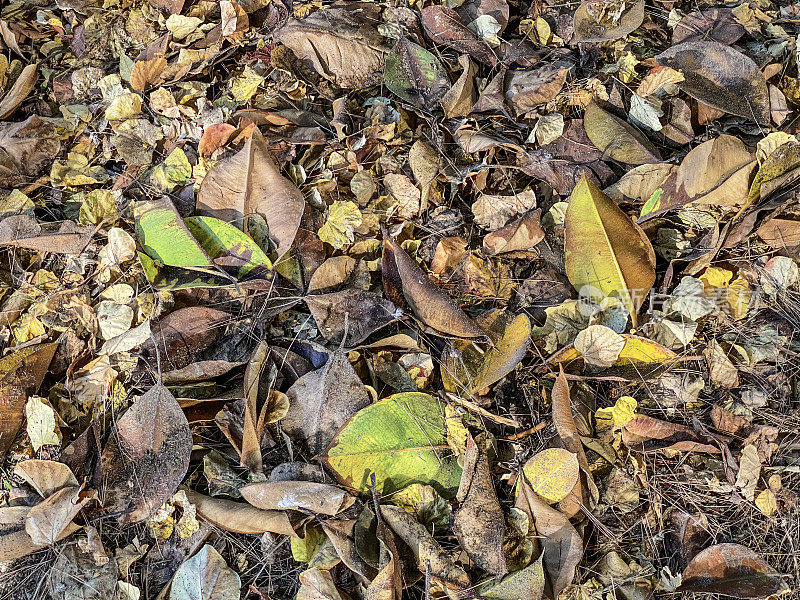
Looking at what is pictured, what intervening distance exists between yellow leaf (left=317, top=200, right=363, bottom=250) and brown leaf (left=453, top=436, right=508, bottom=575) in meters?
0.55

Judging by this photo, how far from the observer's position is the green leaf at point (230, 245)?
1355mm

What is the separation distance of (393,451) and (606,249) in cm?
64

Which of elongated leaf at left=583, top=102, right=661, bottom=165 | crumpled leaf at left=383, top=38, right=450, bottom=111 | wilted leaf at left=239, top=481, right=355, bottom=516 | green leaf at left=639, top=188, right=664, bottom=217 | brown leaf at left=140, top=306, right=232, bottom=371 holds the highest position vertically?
crumpled leaf at left=383, top=38, right=450, bottom=111

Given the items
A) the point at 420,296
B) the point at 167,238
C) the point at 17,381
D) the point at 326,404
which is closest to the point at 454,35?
the point at 420,296

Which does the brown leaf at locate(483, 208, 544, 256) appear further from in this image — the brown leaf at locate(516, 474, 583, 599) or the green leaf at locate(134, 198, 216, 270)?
the green leaf at locate(134, 198, 216, 270)

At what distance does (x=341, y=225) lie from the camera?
1403mm

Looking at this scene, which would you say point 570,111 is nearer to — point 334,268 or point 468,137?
point 468,137

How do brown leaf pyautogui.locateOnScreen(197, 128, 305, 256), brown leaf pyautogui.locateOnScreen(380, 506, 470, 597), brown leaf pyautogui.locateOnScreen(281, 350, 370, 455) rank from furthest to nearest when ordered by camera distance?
1. brown leaf pyautogui.locateOnScreen(197, 128, 305, 256)
2. brown leaf pyautogui.locateOnScreen(281, 350, 370, 455)
3. brown leaf pyautogui.locateOnScreen(380, 506, 470, 597)

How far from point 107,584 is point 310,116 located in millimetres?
1160

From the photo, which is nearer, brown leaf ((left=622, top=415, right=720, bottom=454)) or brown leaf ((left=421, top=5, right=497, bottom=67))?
brown leaf ((left=622, top=415, right=720, bottom=454))

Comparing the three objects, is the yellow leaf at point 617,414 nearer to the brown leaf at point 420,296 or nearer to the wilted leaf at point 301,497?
the brown leaf at point 420,296

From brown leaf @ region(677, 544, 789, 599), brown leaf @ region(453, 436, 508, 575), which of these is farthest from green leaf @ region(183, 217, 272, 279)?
brown leaf @ region(677, 544, 789, 599)

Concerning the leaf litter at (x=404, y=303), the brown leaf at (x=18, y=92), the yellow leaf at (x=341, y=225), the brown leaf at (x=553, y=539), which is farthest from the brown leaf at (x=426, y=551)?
the brown leaf at (x=18, y=92)

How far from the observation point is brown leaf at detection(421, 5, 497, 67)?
1554 mm
